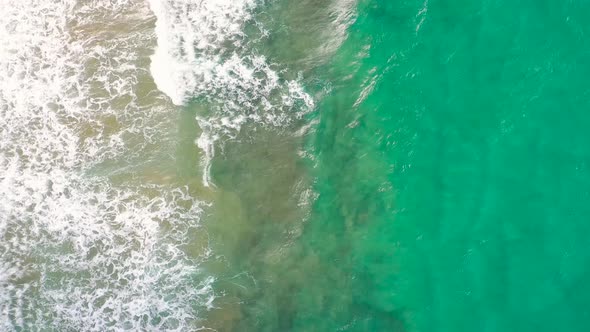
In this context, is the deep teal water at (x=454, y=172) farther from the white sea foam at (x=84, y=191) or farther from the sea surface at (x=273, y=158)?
the white sea foam at (x=84, y=191)

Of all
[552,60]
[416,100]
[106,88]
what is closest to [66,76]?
[106,88]

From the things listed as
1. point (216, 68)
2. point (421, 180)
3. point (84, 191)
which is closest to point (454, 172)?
point (421, 180)

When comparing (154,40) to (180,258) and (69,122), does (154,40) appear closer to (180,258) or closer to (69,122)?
(69,122)

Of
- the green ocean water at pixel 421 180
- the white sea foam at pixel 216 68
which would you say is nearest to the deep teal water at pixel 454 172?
the green ocean water at pixel 421 180

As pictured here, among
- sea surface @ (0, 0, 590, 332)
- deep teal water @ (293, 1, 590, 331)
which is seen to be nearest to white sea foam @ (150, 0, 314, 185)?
sea surface @ (0, 0, 590, 332)

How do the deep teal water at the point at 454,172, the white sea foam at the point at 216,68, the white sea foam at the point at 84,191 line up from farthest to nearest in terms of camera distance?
the white sea foam at the point at 216,68, the white sea foam at the point at 84,191, the deep teal water at the point at 454,172

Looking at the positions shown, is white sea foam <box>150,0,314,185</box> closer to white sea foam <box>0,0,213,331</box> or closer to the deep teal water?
white sea foam <box>0,0,213,331</box>

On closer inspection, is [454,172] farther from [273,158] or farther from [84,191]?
[84,191]
